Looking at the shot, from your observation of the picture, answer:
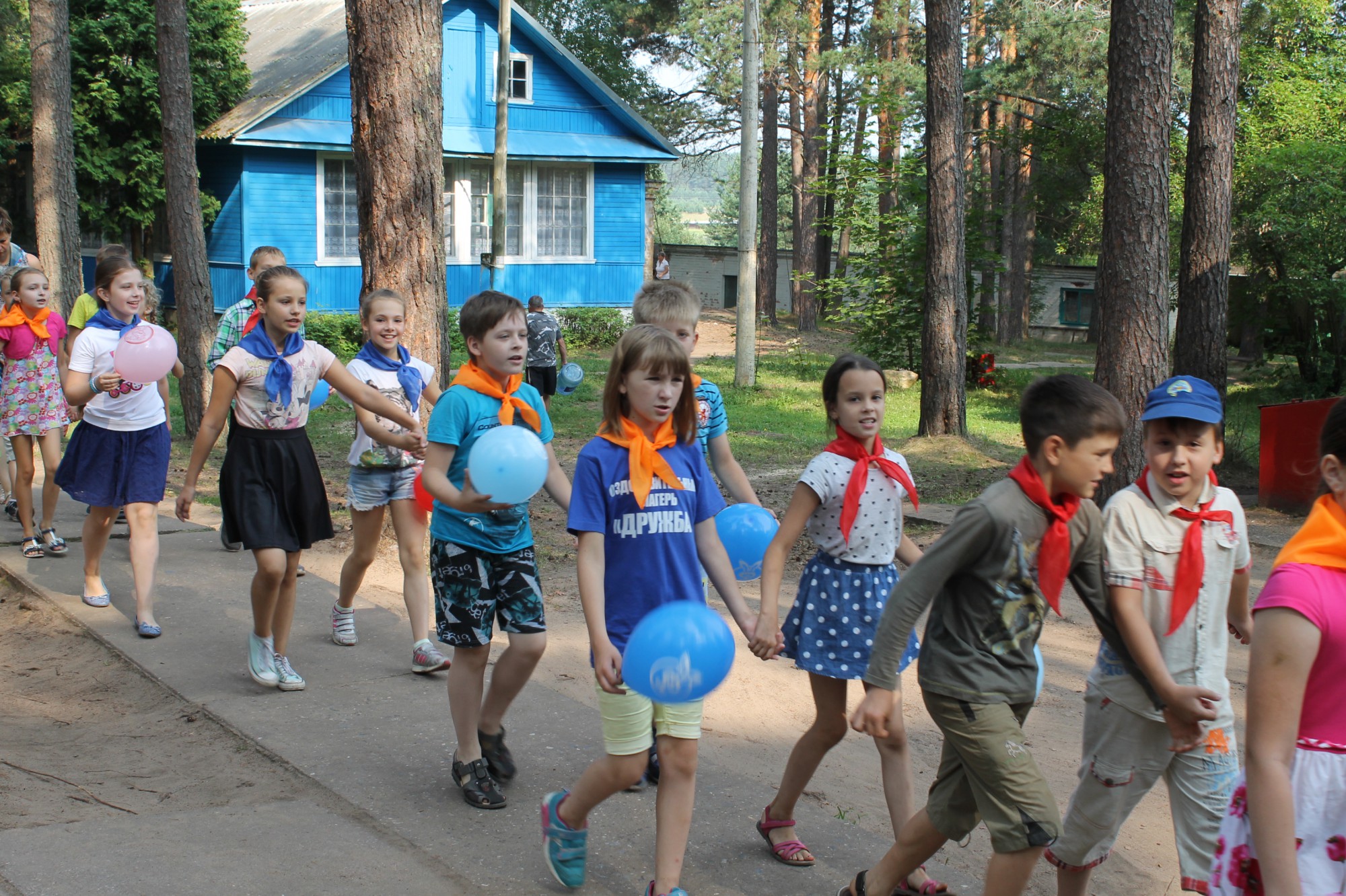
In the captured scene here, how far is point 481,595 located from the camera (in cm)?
413

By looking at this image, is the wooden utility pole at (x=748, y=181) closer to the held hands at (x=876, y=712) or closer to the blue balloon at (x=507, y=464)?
the blue balloon at (x=507, y=464)

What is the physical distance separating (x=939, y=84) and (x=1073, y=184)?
85.0 ft

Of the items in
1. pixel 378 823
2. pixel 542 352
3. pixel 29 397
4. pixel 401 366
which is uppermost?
pixel 401 366

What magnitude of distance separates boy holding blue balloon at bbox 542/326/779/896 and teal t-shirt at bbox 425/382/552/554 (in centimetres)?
71

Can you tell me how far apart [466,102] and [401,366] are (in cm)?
2093

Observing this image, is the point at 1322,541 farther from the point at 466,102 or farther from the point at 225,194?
the point at 466,102

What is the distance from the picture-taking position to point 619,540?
11.2ft

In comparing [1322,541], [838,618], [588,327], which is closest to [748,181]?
[588,327]

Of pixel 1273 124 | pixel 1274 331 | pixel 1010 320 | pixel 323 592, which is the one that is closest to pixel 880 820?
pixel 323 592

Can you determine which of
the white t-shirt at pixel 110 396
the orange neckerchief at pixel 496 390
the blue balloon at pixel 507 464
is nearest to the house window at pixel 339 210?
the white t-shirt at pixel 110 396

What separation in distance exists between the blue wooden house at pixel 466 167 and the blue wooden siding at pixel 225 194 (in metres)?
0.04

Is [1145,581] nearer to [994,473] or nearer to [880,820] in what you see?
[880,820]

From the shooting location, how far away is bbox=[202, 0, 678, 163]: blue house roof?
2283cm

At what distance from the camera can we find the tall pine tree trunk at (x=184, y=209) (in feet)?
39.3
